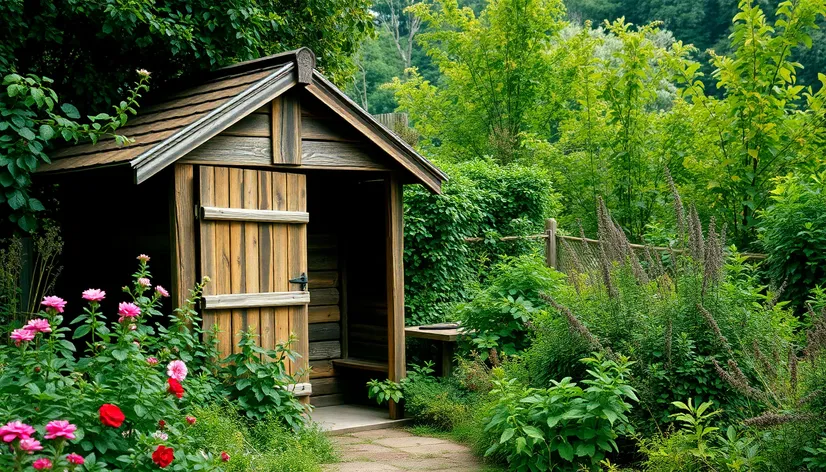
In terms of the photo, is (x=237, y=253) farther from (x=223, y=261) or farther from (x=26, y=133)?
(x=26, y=133)

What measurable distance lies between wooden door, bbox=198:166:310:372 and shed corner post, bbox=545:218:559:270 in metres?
4.62

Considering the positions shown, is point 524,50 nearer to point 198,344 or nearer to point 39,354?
point 198,344

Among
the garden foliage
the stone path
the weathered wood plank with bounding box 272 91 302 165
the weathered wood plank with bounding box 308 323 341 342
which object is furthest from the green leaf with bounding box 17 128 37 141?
the garden foliage

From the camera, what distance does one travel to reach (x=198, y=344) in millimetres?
6863

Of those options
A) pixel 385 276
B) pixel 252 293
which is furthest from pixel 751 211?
pixel 252 293

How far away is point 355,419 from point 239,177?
109 inches

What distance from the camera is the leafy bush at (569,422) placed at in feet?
19.2

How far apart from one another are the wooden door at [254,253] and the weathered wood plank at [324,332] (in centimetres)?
185

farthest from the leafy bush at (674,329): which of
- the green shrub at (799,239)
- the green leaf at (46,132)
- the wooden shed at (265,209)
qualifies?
the green leaf at (46,132)

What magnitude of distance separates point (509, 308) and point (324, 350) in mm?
A: 2393

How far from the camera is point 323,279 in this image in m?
9.78

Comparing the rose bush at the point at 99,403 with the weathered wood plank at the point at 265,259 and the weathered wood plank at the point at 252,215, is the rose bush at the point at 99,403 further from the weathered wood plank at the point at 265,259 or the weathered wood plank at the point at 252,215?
the weathered wood plank at the point at 265,259

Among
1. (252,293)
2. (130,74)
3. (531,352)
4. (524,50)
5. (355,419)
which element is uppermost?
(524,50)

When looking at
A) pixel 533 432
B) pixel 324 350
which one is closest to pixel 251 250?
pixel 324 350
